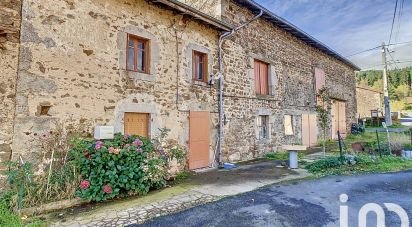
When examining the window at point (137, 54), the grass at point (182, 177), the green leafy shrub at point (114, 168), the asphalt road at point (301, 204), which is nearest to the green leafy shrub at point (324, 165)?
the asphalt road at point (301, 204)

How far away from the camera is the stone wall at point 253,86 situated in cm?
956

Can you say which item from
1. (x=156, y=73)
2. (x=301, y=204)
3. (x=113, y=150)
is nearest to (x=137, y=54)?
(x=156, y=73)

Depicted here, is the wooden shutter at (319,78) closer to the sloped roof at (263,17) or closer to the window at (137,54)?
the sloped roof at (263,17)

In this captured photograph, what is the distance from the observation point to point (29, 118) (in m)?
4.85

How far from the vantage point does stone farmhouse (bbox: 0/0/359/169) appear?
4.86 metres

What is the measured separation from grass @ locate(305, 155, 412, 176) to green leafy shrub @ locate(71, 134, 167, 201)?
4864 millimetres

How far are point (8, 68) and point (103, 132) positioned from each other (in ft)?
6.94

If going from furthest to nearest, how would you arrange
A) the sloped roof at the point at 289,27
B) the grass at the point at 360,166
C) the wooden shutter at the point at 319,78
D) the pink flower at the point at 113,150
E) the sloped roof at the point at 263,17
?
1. the wooden shutter at the point at 319,78
2. the sloped roof at the point at 289,27
3. the grass at the point at 360,166
4. the sloped roof at the point at 263,17
5. the pink flower at the point at 113,150

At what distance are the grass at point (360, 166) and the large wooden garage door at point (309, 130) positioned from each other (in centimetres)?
499

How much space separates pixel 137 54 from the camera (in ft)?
22.4

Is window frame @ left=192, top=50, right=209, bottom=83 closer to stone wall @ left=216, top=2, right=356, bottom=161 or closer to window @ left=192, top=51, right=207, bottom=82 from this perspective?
window @ left=192, top=51, right=207, bottom=82

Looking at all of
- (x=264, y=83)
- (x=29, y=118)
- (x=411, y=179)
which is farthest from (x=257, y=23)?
(x=29, y=118)

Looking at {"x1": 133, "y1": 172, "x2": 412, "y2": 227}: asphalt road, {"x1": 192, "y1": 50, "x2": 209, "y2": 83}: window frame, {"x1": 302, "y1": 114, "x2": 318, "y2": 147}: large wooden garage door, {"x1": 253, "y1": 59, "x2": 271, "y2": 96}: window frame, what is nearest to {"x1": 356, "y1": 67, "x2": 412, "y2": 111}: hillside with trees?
{"x1": 302, "y1": 114, "x2": 318, "y2": 147}: large wooden garage door

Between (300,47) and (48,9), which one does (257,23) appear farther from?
(48,9)
